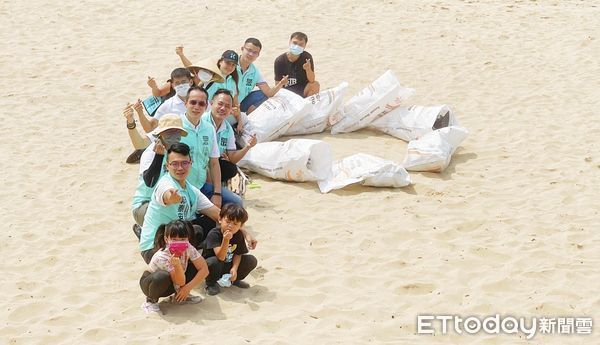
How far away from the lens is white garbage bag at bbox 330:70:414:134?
8.18m

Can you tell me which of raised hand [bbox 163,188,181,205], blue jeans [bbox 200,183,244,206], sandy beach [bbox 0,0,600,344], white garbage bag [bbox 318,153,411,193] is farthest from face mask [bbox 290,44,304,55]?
raised hand [bbox 163,188,181,205]

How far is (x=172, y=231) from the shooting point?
4742 millimetres

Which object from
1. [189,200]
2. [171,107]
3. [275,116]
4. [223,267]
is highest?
[171,107]

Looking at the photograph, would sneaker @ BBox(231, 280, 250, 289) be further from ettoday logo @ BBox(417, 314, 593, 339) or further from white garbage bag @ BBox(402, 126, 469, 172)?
white garbage bag @ BBox(402, 126, 469, 172)

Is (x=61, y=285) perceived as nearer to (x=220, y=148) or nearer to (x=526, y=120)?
(x=220, y=148)

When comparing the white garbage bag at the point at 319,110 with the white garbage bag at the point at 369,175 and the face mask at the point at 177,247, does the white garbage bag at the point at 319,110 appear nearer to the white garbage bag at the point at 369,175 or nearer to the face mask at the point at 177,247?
the white garbage bag at the point at 369,175

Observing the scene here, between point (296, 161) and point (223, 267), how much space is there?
198cm

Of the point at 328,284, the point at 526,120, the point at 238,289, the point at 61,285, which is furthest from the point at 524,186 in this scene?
the point at 61,285

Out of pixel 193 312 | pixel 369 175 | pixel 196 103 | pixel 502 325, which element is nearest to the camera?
pixel 502 325

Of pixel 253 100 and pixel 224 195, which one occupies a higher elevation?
pixel 253 100

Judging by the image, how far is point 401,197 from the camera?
684cm

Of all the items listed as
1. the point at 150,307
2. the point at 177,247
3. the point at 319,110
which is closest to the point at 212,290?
the point at 150,307

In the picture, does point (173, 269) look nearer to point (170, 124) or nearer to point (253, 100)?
point (170, 124)

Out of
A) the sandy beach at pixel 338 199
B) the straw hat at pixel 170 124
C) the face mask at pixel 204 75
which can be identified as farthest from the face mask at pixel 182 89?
the straw hat at pixel 170 124
